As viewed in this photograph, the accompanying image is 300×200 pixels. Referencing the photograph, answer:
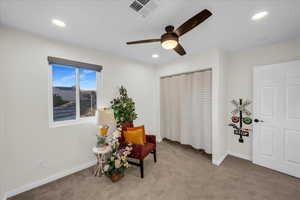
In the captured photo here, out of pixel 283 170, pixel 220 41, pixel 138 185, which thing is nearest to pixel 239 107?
pixel 283 170

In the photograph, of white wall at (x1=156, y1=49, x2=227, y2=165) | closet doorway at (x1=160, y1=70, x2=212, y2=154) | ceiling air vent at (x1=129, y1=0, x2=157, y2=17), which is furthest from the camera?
closet doorway at (x1=160, y1=70, x2=212, y2=154)

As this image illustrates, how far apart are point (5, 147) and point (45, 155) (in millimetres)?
508

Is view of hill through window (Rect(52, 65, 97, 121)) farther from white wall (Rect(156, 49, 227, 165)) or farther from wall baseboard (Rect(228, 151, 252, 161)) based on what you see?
wall baseboard (Rect(228, 151, 252, 161))

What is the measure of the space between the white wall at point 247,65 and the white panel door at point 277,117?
0.16 metres

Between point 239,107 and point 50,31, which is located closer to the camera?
point 50,31

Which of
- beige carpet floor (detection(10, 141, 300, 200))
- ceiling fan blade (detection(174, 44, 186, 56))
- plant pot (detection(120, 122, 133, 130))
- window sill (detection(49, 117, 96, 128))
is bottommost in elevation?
beige carpet floor (detection(10, 141, 300, 200))

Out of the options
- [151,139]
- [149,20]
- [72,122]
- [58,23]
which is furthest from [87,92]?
[149,20]

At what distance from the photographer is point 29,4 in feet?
4.54

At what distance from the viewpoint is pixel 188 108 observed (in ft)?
11.0

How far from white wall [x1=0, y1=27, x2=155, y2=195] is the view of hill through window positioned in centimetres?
21

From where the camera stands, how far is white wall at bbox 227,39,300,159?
234 centimetres

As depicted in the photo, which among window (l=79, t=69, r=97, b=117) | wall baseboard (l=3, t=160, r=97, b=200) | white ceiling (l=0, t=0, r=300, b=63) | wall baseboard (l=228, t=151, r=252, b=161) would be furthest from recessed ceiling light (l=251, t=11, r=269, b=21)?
wall baseboard (l=3, t=160, r=97, b=200)

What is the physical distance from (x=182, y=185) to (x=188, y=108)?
1856 mm

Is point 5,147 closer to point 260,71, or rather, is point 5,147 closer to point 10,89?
point 10,89
